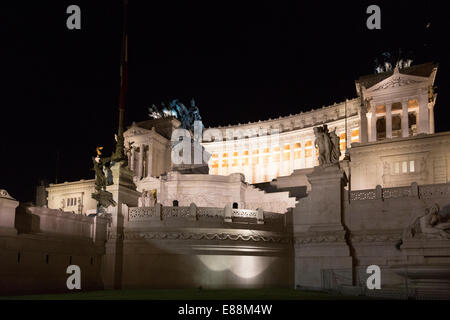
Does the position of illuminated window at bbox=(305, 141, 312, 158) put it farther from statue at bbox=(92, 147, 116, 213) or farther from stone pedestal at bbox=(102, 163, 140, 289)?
statue at bbox=(92, 147, 116, 213)

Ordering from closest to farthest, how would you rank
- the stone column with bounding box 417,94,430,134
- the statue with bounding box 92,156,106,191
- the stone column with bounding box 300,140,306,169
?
the statue with bounding box 92,156,106,191 < the stone column with bounding box 417,94,430,134 < the stone column with bounding box 300,140,306,169

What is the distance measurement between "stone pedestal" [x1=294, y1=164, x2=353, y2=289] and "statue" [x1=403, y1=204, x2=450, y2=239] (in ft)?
13.2

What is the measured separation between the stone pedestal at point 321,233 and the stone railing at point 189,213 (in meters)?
3.00

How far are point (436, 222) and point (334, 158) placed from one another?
7.84m

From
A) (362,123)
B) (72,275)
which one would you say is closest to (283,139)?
(362,123)

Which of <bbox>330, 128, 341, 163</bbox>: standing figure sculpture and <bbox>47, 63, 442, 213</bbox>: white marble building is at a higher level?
<bbox>47, 63, 442, 213</bbox>: white marble building

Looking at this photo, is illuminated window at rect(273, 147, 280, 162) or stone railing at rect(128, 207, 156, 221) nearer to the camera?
stone railing at rect(128, 207, 156, 221)

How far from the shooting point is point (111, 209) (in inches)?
1256

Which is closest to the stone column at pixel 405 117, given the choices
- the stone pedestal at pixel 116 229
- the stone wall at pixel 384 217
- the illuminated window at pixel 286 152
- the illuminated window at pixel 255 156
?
the illuminated window at pixel 286 152

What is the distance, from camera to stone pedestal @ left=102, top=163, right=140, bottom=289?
30188 mm

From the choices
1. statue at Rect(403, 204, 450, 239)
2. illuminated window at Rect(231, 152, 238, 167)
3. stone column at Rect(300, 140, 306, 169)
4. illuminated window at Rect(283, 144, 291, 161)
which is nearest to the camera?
statue at Rect(403, 204, 450, 239)

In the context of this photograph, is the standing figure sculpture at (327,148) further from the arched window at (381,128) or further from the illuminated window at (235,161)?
the illuminated window at (235,161)

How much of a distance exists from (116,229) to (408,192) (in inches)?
741

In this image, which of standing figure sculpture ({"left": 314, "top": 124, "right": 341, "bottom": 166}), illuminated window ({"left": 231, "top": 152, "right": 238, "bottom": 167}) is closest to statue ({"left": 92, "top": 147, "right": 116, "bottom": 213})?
standing figure sculpture ({"left": 314, "top": 124, "right": 341, "bottom": 166})
